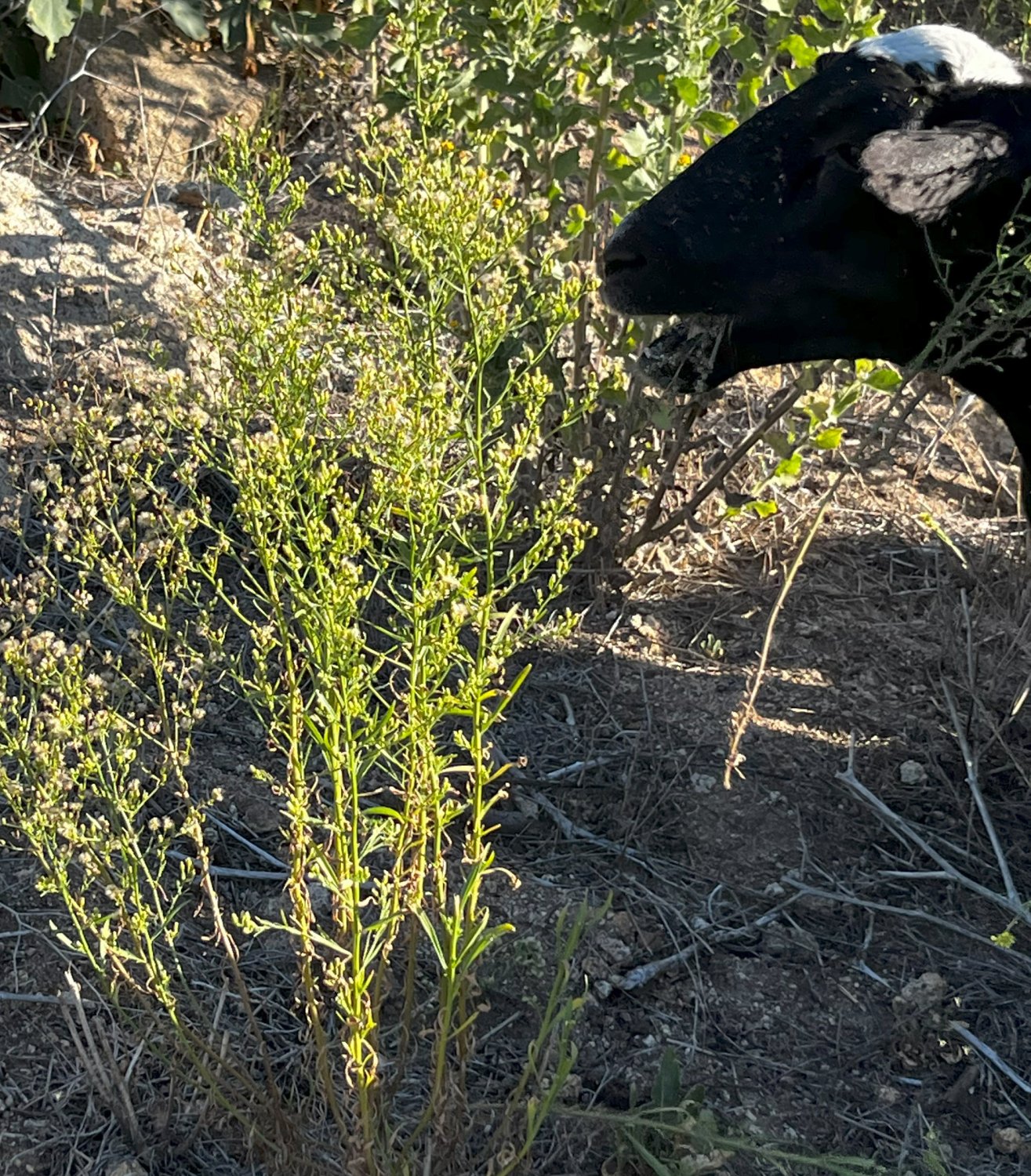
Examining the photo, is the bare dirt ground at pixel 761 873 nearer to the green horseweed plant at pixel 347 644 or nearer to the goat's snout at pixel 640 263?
the green horseweed plant at pixel 347 644

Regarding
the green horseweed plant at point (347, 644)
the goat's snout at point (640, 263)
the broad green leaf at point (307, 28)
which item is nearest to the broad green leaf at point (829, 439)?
the goat's snout at point (640, 263)

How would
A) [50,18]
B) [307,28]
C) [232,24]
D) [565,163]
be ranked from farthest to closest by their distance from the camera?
[232,24] < [307,28] < [50,18] < [565,163]

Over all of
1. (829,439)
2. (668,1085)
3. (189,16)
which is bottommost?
(668,1085)

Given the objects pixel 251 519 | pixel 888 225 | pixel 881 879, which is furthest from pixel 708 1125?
pixel 888 225

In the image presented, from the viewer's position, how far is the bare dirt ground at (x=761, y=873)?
247 centimetres

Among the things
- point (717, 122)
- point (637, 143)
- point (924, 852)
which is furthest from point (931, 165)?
point (924, 852)

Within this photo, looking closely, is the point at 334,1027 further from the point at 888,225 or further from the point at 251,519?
the point at 888,225

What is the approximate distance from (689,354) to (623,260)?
11.1 inches

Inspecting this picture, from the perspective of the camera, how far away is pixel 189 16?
5.20m

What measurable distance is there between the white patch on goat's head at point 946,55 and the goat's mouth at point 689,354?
67cm

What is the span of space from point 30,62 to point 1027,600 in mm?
4067

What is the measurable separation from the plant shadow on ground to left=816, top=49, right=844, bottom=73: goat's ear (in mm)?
1286

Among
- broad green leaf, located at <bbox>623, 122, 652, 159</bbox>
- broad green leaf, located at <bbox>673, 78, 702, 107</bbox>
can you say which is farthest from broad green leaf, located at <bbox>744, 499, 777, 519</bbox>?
broad green leaf, located at <bbox>673, 78, 702, 107</bbox>

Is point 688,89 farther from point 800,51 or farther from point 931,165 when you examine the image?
point 931,165
